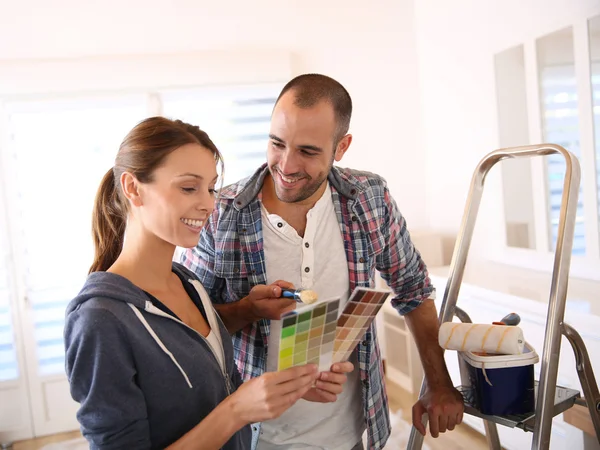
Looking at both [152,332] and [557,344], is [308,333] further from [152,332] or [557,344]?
[557,344]

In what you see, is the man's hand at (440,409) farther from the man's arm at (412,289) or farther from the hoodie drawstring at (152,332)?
the hoodie drawstring at (152,332)

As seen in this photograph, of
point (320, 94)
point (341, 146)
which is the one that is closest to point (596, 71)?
point (341, 146)

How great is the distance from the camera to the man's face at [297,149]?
62.8 inches

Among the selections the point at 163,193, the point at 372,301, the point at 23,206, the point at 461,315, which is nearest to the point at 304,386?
the point at 372,301

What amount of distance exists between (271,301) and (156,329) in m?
0.35

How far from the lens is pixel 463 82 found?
3.80 meters

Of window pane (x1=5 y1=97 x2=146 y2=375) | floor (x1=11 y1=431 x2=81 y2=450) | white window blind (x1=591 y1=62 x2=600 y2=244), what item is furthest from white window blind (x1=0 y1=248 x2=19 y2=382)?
white window blind (x1=591 y1=62 x2=600 y2=244)

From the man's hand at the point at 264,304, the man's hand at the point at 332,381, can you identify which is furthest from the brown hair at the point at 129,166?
the man's hand at the point at 332,381

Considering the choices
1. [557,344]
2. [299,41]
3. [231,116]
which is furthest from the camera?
[299,41]

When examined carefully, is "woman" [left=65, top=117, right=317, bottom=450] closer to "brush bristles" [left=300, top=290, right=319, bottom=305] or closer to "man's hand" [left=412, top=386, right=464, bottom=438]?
"brush bristles" [left=300, top=290, right=319, bottom=305]

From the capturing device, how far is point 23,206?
3.90 meters

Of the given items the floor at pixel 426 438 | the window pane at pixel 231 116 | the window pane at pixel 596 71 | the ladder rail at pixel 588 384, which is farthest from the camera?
the window pane at pixel 231 116

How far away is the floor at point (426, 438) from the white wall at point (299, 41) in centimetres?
127

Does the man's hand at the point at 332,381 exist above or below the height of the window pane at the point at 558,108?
below
